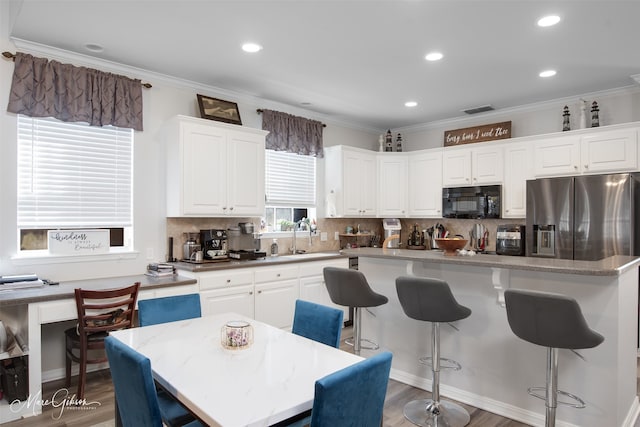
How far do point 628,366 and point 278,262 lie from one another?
9.73ft

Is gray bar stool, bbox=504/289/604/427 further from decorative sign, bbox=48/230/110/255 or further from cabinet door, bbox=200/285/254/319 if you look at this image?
decorative sign, bbox=48/230/110/255

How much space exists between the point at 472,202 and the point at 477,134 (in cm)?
94

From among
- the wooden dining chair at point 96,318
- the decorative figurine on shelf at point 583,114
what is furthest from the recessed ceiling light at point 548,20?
the wooden dining chair at point 96,318

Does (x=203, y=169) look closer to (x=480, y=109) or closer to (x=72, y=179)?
(x=72, y=179)

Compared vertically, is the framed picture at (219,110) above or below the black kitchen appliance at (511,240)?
above

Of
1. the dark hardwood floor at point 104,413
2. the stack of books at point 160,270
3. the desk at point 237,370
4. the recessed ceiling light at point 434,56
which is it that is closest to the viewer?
the desk at point 237,370

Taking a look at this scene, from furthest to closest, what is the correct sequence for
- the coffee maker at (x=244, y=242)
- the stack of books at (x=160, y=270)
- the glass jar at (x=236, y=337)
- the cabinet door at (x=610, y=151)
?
the coffee maker at (x=244, y=242)
the cabinet door at (x=610, y=151)
the stack of books at (x=160, y=270)
the glass jar at (x=236, y=337)

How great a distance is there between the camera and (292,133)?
16.8ft

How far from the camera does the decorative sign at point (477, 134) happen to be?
17.0ft

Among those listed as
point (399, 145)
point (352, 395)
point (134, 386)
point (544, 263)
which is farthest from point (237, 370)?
point (399, 145)

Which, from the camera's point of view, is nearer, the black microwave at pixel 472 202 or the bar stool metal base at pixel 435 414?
the bar stool metal base at pixel 435 414

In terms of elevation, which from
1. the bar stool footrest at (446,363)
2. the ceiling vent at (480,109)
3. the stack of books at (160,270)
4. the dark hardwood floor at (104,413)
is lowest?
the dark hardwood floor at (104,413)

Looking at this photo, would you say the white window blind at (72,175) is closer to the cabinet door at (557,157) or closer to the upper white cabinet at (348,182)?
the upper white cabinet at (348,182)

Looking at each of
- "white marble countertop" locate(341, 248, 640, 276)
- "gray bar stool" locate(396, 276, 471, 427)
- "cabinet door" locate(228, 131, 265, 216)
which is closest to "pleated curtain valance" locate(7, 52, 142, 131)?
"cabinet door" locate(228, 131, 265, 216)
